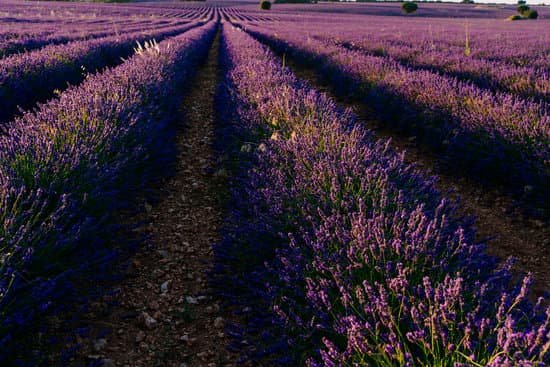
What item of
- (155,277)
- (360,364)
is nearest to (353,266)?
(360,364)

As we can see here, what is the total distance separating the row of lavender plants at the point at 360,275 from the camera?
148 cm

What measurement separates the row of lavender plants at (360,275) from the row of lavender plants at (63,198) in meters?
0.81

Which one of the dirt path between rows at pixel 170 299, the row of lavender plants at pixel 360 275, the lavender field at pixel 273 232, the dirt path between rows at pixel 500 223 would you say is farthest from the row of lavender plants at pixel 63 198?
Answer: the dirt path between rows at pixel 500 223

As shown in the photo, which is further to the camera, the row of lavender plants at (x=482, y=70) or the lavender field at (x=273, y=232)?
the row of lavender plants at (x=482, y=70)

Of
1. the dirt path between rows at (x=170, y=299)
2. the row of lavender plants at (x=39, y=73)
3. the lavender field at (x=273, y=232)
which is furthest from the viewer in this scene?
the row of lavender plants at (x=39, y=73)

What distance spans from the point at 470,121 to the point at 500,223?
54.6 inches

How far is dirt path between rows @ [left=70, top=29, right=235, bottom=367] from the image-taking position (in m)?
2.11

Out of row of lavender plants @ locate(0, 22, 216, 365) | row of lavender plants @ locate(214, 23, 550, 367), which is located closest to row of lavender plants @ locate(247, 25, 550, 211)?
row of lavender plants @ locate(214, 23, 550, 367)

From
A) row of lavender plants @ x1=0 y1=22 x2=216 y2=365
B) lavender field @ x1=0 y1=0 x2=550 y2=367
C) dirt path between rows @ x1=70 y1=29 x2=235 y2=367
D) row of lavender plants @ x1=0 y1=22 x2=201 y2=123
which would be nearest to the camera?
lavender field @ x1=0 y1=0 x2=550 y2=367

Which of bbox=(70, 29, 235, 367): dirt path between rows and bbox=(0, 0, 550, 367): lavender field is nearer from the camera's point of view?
bbox=(0, 0, 550, 367): lavender field

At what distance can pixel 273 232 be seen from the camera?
8.28ft

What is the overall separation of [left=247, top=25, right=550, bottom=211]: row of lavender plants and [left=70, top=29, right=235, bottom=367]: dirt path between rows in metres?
2.72

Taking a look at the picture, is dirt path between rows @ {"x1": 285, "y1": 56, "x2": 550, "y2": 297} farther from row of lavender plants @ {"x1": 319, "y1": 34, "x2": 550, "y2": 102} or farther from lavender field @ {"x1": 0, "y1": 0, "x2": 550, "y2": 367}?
row of lavender plants @ {"x1": 319, "y1": 34, "x2": 550, "y2": 102}

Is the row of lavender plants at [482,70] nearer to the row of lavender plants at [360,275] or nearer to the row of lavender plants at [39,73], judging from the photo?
the row of lavender plants at [360,275]
